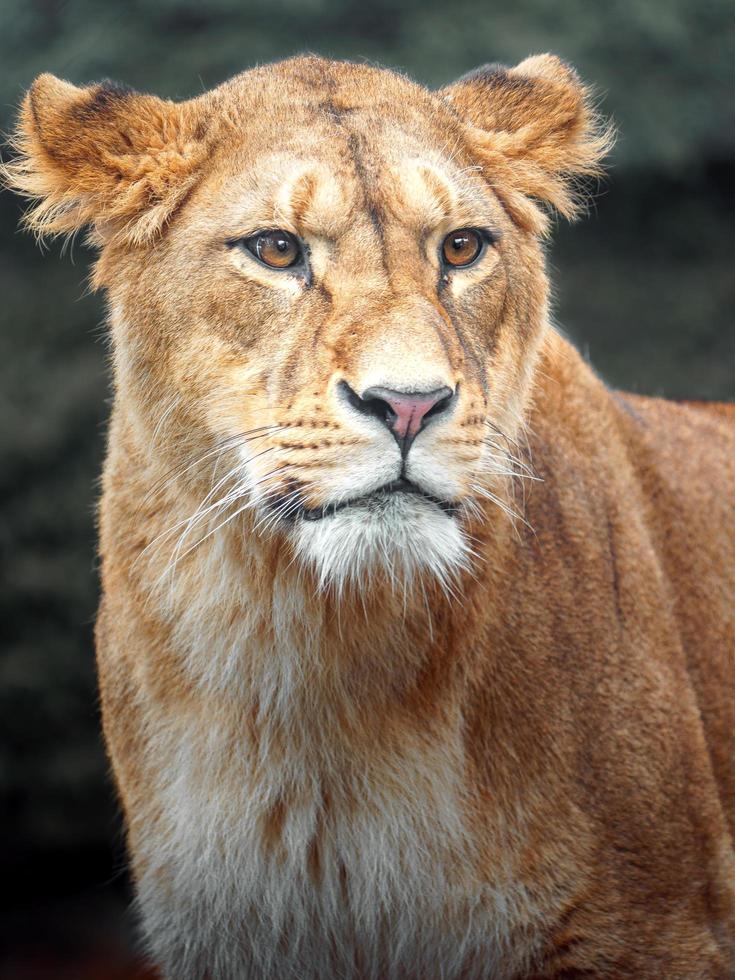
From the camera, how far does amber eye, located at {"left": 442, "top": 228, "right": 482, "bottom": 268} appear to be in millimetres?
2477

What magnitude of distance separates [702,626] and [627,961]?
2.76 feet

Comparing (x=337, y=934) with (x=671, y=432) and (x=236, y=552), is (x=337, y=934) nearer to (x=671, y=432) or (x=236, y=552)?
(x=236, y=552)

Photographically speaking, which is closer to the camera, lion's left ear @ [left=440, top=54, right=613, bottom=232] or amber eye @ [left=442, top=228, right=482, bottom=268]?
amber eye @ [left=442, top=228, right=482, bottom=268]

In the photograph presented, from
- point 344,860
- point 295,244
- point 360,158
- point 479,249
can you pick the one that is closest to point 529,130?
point 479,249

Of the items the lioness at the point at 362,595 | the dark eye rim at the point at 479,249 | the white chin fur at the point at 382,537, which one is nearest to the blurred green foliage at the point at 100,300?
the lioness at the point at 362,595

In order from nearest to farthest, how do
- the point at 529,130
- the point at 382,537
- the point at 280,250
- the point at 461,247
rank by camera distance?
the point at 382,537, the point at 280,250, the point at 461,247, the point at 529,130

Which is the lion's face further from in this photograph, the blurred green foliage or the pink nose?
the blurred green foliage

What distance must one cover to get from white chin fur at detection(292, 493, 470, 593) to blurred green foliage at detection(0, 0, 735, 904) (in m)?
3.26

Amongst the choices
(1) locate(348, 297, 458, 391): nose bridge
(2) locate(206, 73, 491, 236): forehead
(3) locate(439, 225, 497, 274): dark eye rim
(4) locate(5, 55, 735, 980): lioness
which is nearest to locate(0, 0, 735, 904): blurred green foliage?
(4) locate(5, 55, 735, 980): lioness

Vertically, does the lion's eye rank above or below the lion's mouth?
above

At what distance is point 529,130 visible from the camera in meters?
2.82

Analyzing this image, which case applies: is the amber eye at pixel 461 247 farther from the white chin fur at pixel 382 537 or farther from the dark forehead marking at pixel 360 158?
the white chin fur at pixel 382 537

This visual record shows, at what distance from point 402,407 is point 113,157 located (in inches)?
33.5

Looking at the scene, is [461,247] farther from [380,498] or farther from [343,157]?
[380,498]
